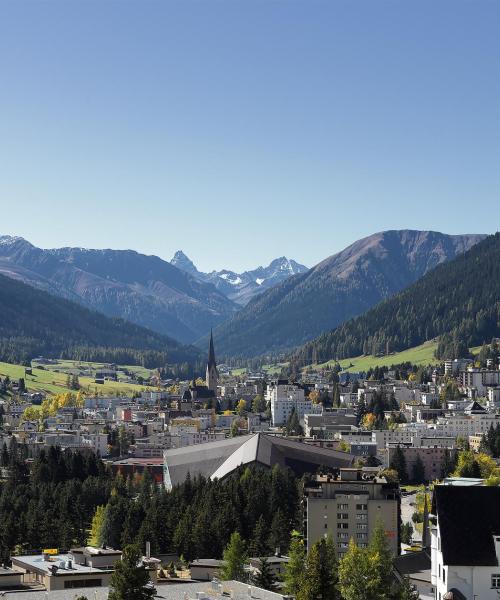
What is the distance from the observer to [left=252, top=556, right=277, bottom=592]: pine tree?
90.5 meters

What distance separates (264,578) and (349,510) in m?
24.2

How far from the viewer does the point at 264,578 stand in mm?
90938

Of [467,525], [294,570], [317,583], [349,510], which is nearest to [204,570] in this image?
[349,510]

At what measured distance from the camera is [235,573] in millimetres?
94875

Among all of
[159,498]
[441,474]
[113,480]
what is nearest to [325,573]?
[159,498]

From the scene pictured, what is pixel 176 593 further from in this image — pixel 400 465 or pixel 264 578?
pixel 400 465

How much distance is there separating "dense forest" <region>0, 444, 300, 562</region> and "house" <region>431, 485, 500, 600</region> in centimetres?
6052

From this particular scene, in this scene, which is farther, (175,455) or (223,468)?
(175,455)

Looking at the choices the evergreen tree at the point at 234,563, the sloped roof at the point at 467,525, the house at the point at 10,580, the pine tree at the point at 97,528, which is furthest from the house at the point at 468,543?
the pine tree at the point at 97,528

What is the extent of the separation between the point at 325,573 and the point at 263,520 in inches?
2397

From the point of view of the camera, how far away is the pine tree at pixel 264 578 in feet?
297

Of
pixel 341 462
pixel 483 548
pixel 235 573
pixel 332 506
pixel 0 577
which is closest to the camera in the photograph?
pixel 483 548

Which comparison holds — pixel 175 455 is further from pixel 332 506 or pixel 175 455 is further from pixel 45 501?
pixel 332 506

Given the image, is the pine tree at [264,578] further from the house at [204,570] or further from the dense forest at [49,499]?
the dense forest at [49,499]
